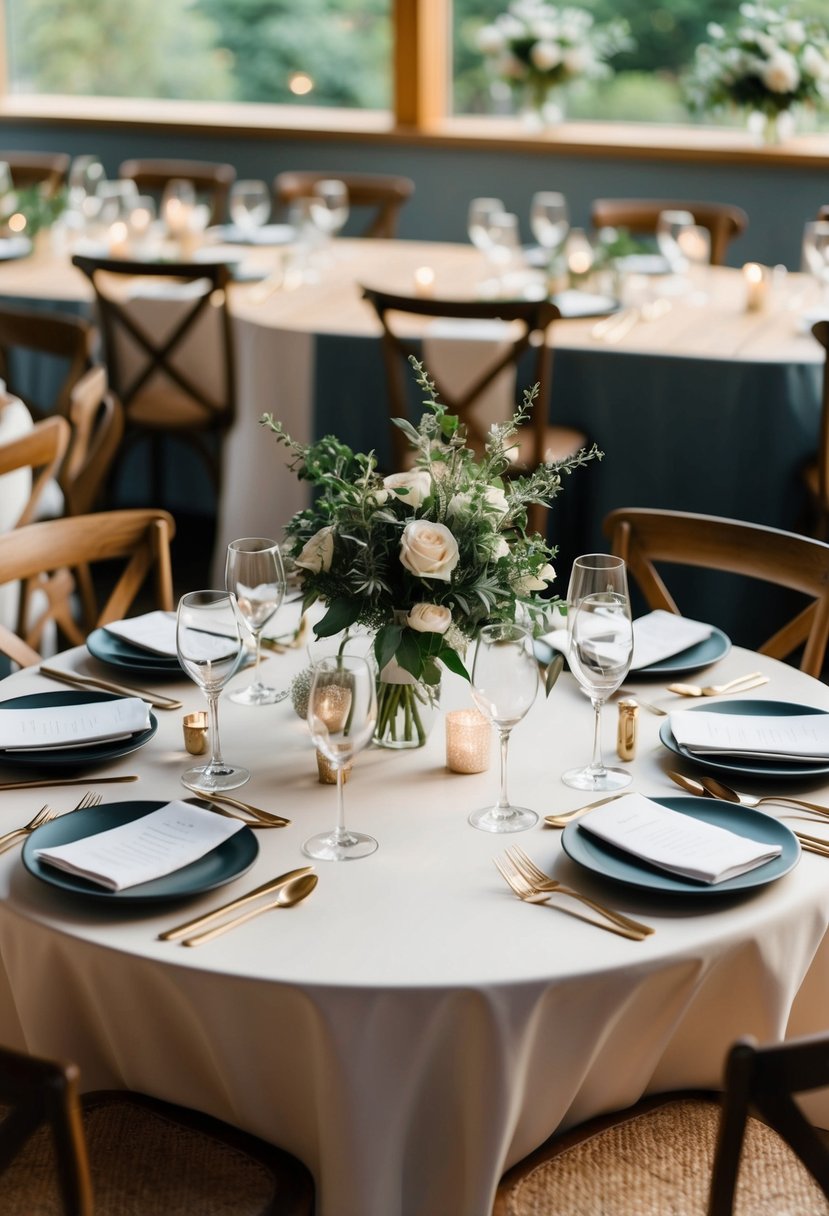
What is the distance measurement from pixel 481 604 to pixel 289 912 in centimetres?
46

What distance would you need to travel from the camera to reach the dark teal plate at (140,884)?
1.48 meters

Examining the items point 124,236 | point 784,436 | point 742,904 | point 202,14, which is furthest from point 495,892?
point 202,14

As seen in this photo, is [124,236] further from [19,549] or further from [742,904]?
[742,904]

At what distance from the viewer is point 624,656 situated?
1.71 m

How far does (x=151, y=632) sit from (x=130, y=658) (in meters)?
0.07

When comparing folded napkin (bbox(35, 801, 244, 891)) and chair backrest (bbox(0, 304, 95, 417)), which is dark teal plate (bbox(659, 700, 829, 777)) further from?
chair backrest (bbox(0, 304, 95, 417))

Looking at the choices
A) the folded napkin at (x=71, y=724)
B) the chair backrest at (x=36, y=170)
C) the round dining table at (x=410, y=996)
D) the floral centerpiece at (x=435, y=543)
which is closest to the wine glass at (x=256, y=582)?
the floral centerpiece at (x=435, y=543)

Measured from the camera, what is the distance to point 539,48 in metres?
5.79

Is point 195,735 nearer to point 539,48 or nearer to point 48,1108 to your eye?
point 48,1108

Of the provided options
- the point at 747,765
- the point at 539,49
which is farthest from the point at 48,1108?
the point at 539,49

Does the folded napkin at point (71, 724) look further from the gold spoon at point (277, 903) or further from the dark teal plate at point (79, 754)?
the gold spoon at point (277, 903)

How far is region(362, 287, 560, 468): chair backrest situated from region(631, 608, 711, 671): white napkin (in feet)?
4.63

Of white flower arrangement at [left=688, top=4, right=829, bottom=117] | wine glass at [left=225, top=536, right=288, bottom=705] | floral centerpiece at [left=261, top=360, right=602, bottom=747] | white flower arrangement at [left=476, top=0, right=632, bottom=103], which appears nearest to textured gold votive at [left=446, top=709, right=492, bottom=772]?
floral centerpiece at [left=261, top=360, right=602, bottom=747]

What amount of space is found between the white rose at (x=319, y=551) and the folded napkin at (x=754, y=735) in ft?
1.63
